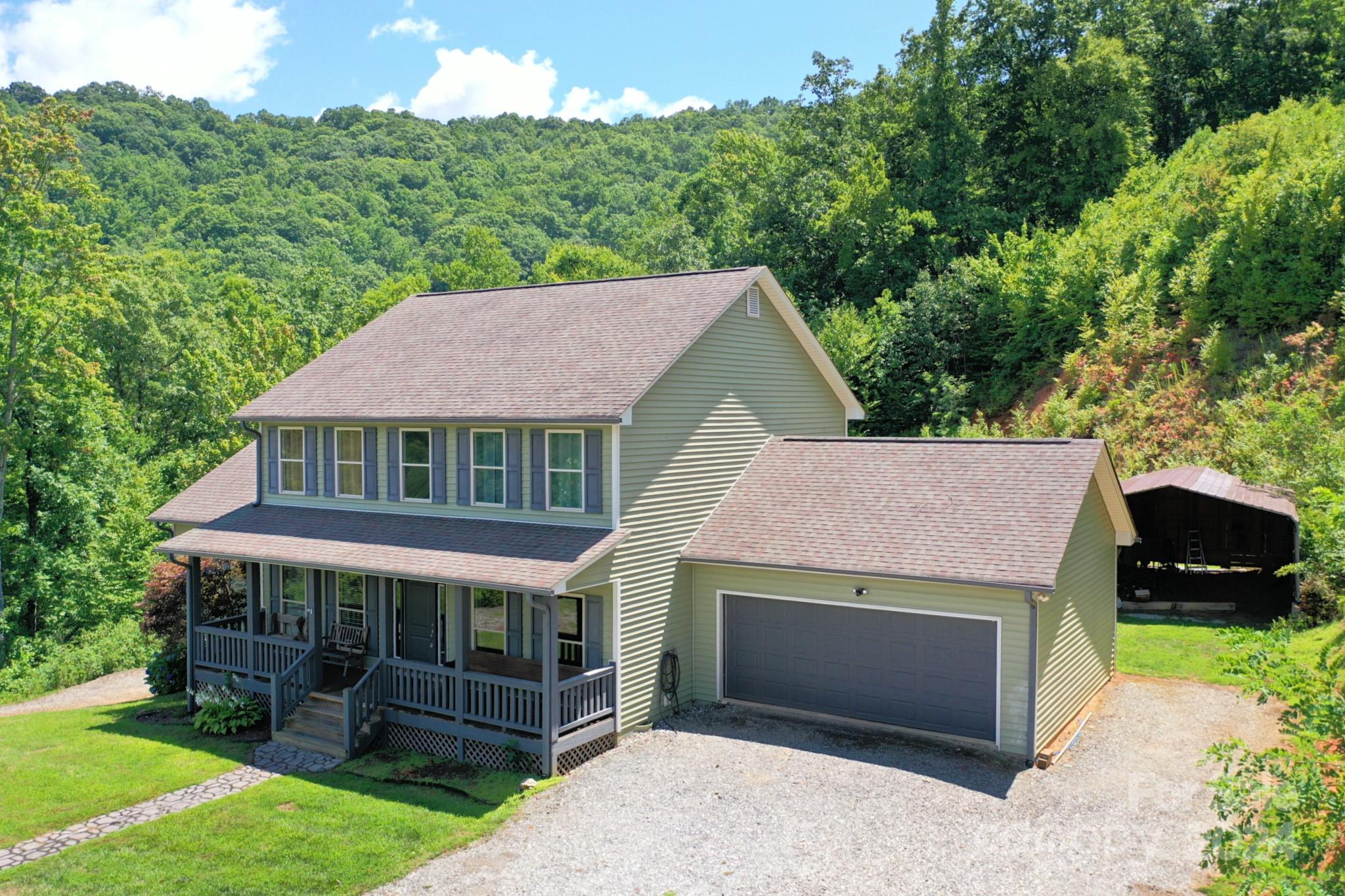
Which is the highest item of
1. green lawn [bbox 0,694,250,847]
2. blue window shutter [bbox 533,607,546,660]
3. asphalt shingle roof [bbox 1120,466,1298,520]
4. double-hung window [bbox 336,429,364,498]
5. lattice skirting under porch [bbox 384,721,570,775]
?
double-hung window [bbox 336,429,364,498]

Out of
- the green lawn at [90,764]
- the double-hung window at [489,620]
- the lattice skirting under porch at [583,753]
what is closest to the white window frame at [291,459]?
the green lawn at [90,764]

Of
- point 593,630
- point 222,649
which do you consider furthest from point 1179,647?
point 222,649

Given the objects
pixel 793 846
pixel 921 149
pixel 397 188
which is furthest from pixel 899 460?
→ pixel 397 188

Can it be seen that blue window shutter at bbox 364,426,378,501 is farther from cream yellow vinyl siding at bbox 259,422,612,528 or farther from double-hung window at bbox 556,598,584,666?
double-hung window at bbox 556,598,584,666

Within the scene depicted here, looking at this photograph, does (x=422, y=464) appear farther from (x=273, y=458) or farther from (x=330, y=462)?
(x=273, y=458)

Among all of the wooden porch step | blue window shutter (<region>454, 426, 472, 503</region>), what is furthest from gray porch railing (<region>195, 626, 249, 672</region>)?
blue window shutter (<region>454, 426, 472, 503</region>)

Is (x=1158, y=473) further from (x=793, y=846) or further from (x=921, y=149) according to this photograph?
(x=921, y=149)
